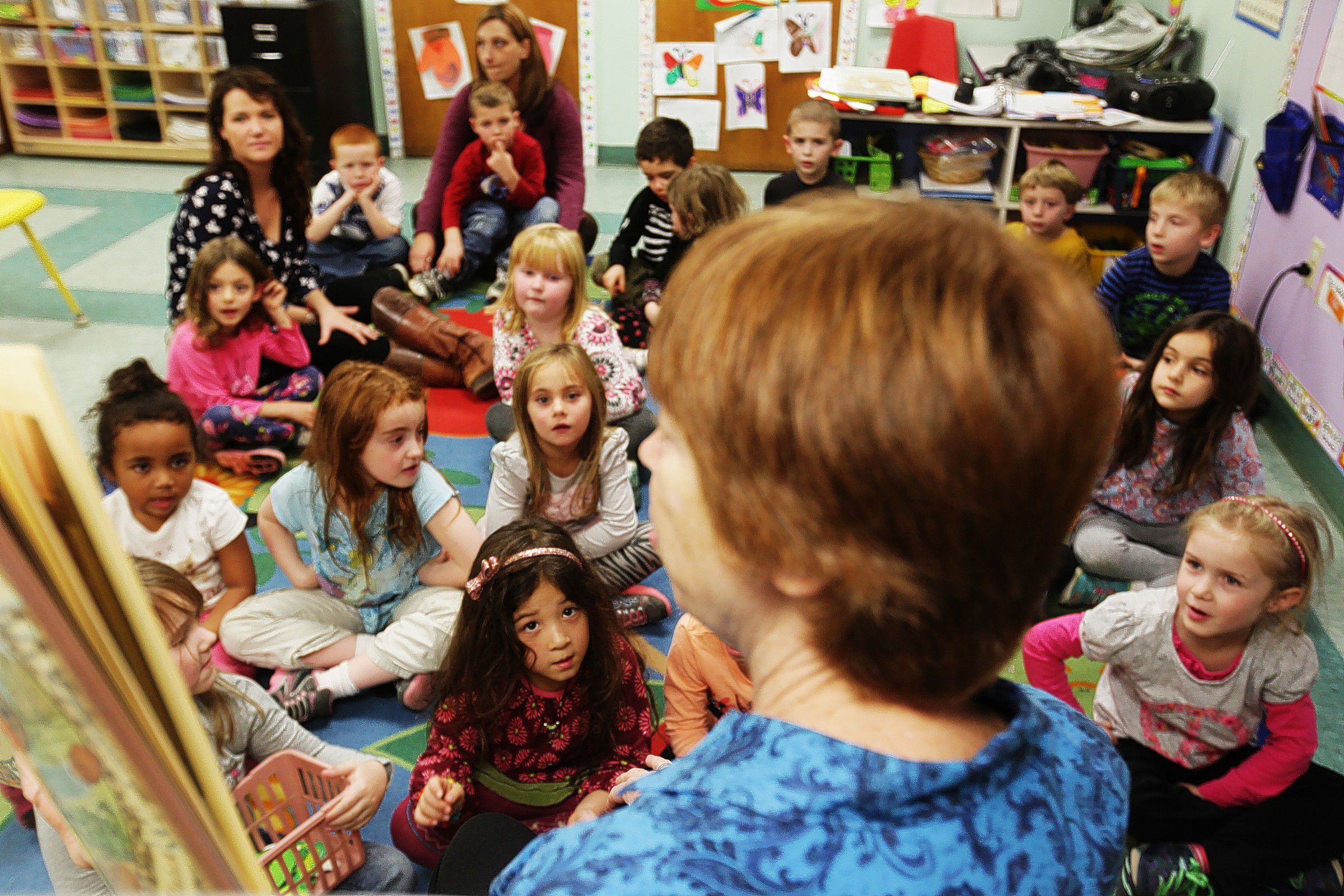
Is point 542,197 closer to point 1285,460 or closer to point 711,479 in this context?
point 1285,460

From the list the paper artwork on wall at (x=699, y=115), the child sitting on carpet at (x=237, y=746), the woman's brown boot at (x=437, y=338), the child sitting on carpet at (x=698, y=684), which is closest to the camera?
the child sitting on carpet at (x=237, y=746)

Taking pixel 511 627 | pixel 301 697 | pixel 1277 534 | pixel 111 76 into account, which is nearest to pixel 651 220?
pixel 301 697

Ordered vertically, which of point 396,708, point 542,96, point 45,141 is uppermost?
point 542,96

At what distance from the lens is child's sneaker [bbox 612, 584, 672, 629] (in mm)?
2170

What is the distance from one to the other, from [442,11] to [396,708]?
162 inches

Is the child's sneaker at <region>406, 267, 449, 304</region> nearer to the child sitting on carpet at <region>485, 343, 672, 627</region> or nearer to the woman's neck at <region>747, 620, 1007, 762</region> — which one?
the child sitting on carpet at <region>485, 343, 672, 627</region>

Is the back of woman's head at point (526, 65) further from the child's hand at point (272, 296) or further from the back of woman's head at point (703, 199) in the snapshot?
the child's hand at point (272, 296)

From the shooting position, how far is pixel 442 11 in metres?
5.09

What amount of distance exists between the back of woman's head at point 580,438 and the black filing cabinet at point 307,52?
2.67 metres

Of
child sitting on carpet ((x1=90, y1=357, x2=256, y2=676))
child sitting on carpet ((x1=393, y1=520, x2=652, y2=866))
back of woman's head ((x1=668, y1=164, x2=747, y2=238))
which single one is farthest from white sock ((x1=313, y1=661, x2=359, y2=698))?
back of woman's head ((x1=668, y1=164, x2=747, y2=238))

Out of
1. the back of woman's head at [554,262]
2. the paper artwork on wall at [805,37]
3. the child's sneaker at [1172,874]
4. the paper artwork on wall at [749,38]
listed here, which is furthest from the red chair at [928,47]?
the child's sneaker at [1172,874]

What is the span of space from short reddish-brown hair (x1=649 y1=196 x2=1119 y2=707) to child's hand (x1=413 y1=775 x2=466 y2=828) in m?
1.16

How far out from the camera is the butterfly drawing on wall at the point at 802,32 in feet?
16.3

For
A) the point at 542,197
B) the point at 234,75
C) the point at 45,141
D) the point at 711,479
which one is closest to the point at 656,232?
the point at 542,197
